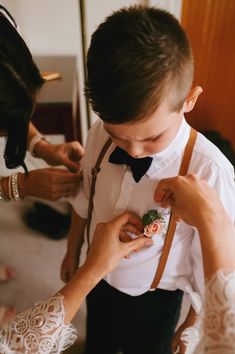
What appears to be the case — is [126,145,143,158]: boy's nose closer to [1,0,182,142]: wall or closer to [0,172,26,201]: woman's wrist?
[0,172,26,201]: woman's wrist

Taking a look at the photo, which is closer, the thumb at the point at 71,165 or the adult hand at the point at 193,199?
the adult hand at the point at 193,199

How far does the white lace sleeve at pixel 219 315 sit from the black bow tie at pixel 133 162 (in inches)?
10.1

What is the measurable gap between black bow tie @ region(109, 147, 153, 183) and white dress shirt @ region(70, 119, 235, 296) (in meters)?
0.02

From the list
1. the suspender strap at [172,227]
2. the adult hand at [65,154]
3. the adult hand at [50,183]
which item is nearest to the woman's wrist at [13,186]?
the adult hand at [50,183]

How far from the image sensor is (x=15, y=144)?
75 centimetres

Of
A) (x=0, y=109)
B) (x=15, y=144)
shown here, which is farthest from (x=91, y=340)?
(x=0, y=109)

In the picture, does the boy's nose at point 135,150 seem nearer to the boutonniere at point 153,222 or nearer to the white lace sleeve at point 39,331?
the boutonniere at point 153,222

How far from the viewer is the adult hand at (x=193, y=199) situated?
577 mm

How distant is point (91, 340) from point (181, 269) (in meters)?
0.57

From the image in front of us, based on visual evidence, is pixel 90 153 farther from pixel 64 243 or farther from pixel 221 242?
pixel 64 243

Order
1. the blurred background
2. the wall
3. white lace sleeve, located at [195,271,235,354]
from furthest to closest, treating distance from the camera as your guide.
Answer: the wall → the blurred background → white lace sleeve, located at [195,271,235,354]

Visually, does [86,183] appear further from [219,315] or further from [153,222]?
[219,315]

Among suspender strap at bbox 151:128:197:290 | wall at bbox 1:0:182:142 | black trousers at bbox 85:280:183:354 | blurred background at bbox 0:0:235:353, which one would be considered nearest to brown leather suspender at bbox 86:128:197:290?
suspender strap at bbox 151:128:197:290

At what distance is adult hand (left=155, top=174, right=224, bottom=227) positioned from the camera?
58cm
